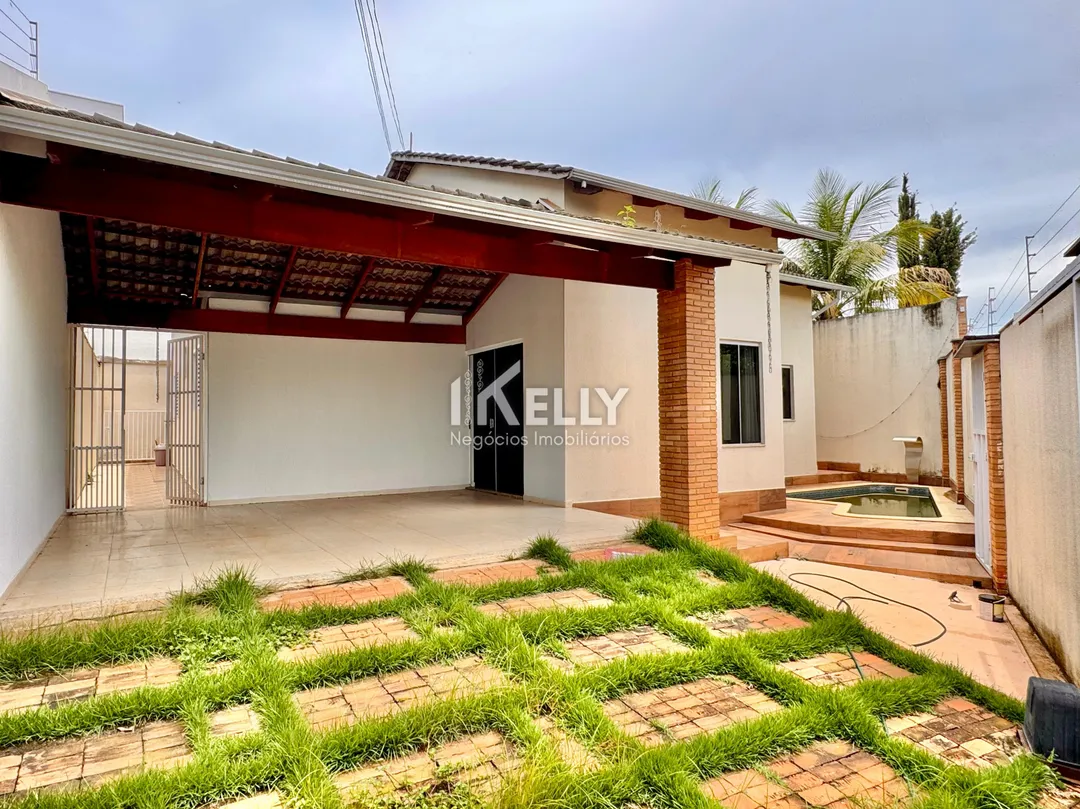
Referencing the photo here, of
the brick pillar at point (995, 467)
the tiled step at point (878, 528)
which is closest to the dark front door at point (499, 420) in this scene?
the tiled step at point (878, 528)

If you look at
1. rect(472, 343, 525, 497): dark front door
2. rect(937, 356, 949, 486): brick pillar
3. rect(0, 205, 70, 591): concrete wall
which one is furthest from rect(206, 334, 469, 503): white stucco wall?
rect(937, 356, 949, 486): brick pillar

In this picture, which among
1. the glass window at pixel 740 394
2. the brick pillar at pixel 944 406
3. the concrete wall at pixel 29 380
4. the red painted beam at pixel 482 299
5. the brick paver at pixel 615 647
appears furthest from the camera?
the brick pillar at pixel 944 406

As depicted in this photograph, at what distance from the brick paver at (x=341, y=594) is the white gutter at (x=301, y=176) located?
112 inches

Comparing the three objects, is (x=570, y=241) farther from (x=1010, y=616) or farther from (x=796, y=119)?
(x=796, y=119)

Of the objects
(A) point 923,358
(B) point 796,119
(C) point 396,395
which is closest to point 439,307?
(C) point 396,395

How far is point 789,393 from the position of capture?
40.6 ft

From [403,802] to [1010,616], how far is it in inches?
234

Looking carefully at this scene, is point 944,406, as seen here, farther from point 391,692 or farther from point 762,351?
point 391,692

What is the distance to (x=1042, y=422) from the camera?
4902 mm

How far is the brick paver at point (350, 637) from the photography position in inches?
144

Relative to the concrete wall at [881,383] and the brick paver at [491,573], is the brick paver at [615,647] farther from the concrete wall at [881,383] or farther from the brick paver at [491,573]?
the concrete wall at [881,383]

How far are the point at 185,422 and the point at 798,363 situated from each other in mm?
11177

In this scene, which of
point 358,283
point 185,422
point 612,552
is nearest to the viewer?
point 612,552

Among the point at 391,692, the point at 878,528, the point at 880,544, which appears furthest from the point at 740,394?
the point at 391,692
